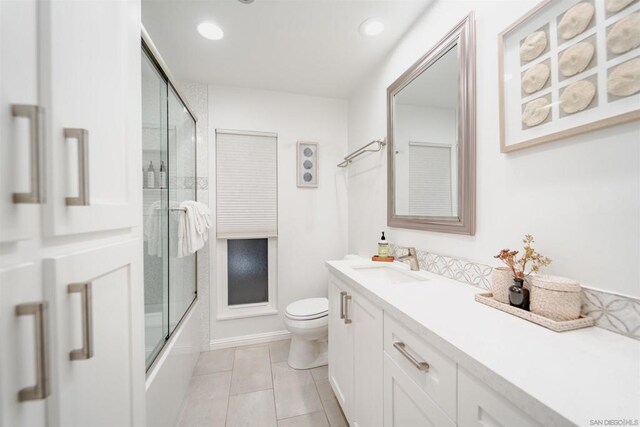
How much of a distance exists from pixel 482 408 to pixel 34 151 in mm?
1064

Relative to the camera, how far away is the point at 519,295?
84 cm

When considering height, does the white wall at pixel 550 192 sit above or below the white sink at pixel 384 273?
above

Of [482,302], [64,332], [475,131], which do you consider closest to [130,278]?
[64,332]

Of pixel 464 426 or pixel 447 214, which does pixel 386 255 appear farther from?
pixel 464 426

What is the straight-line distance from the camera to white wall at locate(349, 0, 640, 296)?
0.68m

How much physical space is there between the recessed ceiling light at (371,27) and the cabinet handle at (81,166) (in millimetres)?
1670

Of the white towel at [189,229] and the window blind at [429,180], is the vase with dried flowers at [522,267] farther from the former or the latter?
the white towel at [189,229]

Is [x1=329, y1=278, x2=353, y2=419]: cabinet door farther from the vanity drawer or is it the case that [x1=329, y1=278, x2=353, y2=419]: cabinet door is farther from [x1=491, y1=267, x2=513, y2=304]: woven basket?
[x1=491, y1=267, x2=513, y2=304]: woven basket

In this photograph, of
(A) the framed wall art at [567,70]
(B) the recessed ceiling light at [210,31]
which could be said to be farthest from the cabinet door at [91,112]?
(A) the framed wall art at [567,70]

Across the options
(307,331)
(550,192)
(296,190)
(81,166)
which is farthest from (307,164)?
(81,166)

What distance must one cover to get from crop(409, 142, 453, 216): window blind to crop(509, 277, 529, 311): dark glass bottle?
488 mm

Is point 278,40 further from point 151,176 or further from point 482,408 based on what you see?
point 482,408

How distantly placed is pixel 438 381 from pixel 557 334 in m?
0.37

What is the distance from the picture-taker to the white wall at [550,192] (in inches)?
26.9
